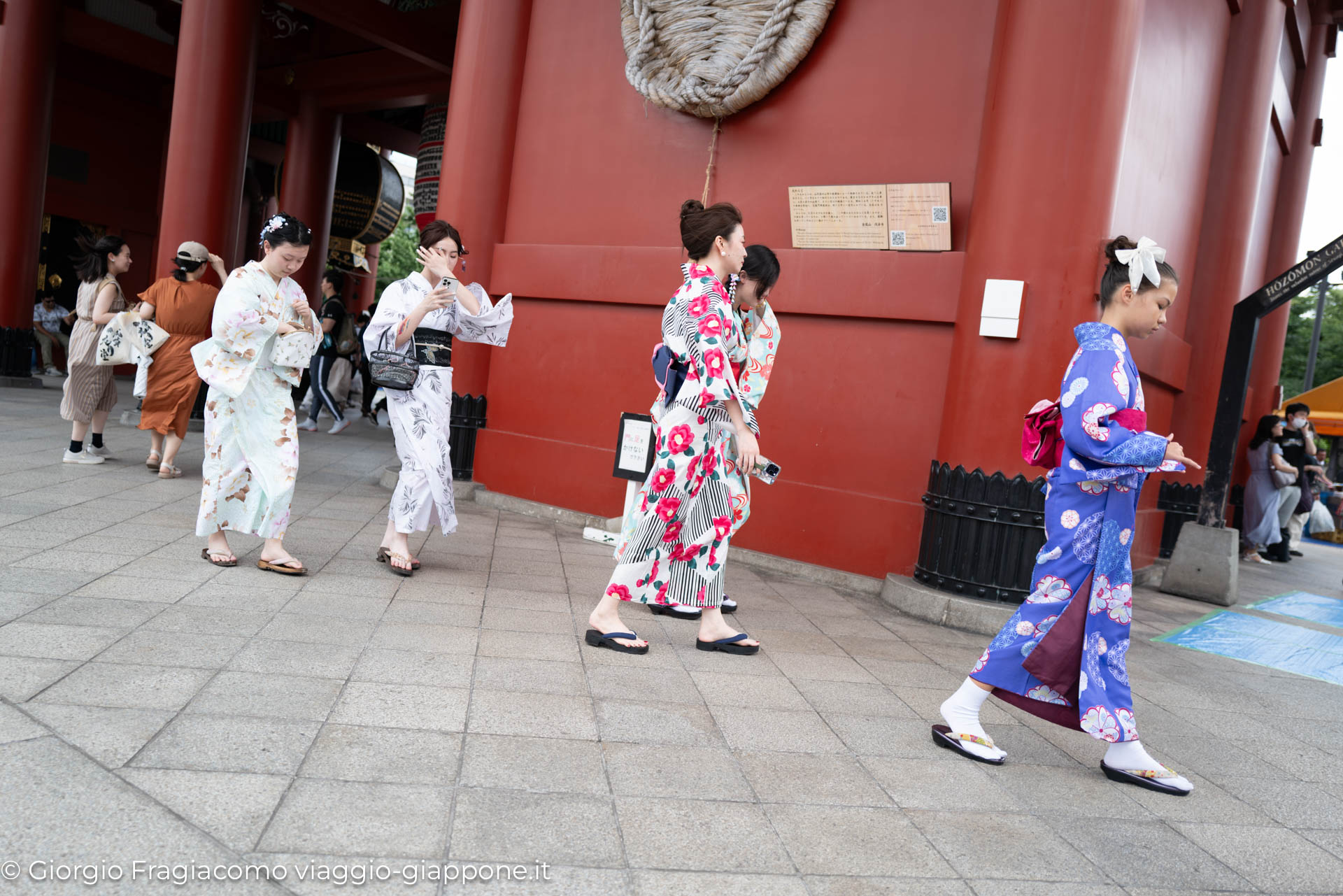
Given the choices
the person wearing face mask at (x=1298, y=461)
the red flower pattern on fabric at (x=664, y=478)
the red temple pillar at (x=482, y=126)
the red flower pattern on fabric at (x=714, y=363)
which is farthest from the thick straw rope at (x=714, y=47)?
the person wearing face mask at (x=1298, y=461)

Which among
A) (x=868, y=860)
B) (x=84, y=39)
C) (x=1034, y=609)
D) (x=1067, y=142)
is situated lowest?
(x=868, y=860)

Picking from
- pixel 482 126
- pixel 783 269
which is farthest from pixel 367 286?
pixel 783 269

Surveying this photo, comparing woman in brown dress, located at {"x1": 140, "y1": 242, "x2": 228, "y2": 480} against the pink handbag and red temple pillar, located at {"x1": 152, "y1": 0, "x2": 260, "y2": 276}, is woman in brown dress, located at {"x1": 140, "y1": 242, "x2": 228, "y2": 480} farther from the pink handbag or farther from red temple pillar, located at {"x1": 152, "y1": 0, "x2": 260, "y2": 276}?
the pink handbag

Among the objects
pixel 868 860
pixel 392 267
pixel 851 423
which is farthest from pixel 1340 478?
pixel 392 267

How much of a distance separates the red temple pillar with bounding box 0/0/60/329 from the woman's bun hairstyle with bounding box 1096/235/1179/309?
12.4 metres

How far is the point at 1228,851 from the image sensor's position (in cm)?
234

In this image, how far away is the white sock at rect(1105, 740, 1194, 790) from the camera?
8.93 ft

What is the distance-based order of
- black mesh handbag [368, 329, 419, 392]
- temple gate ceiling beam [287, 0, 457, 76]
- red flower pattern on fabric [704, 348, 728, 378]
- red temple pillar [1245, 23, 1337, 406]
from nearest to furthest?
red flower pattern on fabric [704, 348, 728, 378] → black mesh handbag [368, 329, 419, 392] → red temple pillar [1245, 23, 1337, 406] → temple gate ceiling beam [287, 0, 457, 76]

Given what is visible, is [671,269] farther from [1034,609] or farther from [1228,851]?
[1228,851]

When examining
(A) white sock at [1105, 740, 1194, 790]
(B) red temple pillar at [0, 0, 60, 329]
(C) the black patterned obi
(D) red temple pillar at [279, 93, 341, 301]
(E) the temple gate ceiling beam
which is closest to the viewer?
(A) white sock at [1105, 740, 1194, 790]

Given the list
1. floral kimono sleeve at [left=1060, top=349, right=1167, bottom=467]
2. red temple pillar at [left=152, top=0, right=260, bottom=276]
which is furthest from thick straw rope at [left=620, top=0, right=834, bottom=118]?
red temple pillar at [left=152, top=0, right=260, bottom=276]

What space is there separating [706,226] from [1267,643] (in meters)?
4.26

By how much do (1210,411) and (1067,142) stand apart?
396 cm

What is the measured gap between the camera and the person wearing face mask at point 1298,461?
9734 mm
